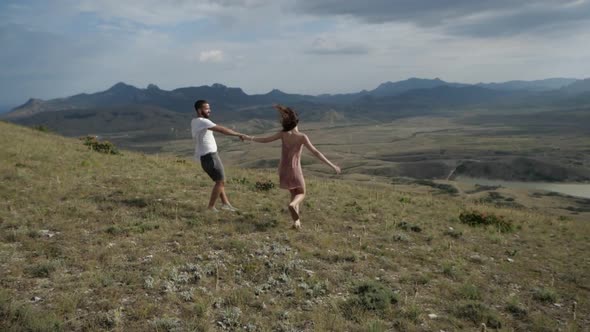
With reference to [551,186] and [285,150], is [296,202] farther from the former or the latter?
[551,186]

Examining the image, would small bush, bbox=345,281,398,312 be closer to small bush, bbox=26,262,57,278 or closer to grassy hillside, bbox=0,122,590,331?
grassy hillside, bbox=0,122,590,331

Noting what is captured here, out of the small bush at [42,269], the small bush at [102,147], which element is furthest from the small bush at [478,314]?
the small bush at [102,147]

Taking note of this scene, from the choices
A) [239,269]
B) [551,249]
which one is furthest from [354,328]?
[551,249]

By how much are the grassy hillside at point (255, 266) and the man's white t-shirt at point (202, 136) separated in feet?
6.44

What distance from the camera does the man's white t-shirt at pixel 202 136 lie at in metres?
11.6

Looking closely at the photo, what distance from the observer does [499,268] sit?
10539mm

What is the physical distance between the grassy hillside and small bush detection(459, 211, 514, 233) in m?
0.19

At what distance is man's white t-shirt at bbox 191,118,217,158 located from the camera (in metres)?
11.6

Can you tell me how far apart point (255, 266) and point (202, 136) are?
4663mm

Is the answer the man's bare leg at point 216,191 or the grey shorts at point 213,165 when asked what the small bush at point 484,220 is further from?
the grey shorts at point 213,165

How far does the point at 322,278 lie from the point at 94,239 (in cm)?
554

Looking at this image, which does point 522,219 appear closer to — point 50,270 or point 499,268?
point 499,268

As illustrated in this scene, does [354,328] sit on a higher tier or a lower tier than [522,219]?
higher

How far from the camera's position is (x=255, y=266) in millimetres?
8750
